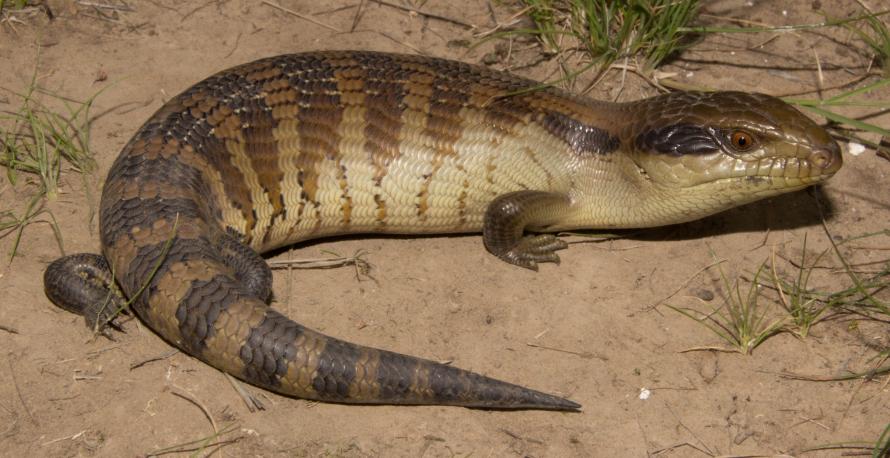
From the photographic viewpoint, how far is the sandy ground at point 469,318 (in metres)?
4.35

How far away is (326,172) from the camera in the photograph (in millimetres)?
5242

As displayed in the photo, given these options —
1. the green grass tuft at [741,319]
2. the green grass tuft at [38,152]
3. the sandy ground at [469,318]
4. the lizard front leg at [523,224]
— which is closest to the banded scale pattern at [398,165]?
the lizard front leg at [523,224]

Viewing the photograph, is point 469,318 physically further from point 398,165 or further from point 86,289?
point 86,289

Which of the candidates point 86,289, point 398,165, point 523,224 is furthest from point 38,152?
point 523,224

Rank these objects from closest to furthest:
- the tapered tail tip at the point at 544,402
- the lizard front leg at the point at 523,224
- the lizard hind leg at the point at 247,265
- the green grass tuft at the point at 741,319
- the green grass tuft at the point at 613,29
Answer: the tapered tail tip at the point at 544,402 → the lizard hind leg at the point at 247,265 → the green grass tuft at the point at 741,319 → the lizard front leg at the point at 523,224 → the green grass tuft at the point at 613,29

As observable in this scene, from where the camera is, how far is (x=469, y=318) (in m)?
5.01

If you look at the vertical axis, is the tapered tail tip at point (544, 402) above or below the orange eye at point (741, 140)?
below

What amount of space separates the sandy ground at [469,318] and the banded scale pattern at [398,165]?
0.24m

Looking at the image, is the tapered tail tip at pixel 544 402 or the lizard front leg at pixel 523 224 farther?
the lizard front leg at pixel 523 224

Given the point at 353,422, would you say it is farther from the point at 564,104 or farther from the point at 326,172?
the point at 564,104

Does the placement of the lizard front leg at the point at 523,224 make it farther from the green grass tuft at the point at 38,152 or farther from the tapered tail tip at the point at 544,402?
the green grass tuft at the point at 38,152

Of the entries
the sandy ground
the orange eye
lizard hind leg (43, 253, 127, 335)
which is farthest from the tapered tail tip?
lizard hind leg (43, 253, 127, 335)

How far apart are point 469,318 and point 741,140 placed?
1.63 metres

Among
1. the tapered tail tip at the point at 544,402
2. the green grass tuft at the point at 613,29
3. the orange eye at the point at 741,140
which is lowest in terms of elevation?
the tapered tail tip at the point at 544,402
